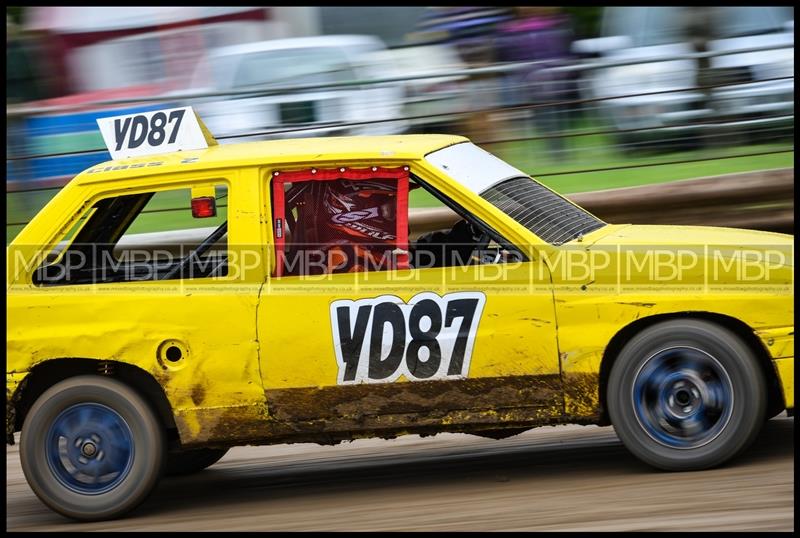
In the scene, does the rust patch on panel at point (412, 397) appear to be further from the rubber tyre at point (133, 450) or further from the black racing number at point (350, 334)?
the rubber tyre at point (133, 450)

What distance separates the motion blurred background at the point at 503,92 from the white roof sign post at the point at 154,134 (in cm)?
467

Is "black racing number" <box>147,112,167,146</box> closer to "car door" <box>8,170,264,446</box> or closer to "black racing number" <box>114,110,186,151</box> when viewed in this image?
"black racing number" <box>114,110,186,151</box>

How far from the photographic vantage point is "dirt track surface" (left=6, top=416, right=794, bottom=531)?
5.05 metres

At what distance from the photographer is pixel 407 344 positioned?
5480mm

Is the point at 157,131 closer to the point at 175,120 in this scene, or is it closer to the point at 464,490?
the point at 175,120

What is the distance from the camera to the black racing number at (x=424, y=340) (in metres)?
5.46

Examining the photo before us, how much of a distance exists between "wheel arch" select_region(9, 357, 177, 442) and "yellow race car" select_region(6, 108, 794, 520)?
0.04 feet

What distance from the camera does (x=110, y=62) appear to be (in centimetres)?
1228

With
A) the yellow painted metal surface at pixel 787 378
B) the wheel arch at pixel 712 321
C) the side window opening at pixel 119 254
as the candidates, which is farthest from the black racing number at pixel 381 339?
the yellow painted metal surface at pixel 787 378

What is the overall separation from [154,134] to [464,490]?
251 centimetres

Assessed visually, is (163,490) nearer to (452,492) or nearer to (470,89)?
(452,492)

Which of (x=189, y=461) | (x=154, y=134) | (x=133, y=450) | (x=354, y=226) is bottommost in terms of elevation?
(x=189, y=461)

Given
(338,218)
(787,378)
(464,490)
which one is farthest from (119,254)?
(787,378)

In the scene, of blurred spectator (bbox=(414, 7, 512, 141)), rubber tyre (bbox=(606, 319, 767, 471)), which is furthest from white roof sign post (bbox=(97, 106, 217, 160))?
blurred spectator (bbox=(414, 7, 512, 141))
